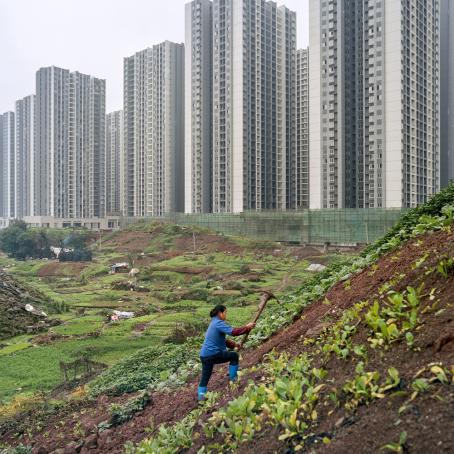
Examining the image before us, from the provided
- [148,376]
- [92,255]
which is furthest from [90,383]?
[92,255]

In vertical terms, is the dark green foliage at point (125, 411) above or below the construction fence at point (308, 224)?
below

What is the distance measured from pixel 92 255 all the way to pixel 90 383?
49.9 meters

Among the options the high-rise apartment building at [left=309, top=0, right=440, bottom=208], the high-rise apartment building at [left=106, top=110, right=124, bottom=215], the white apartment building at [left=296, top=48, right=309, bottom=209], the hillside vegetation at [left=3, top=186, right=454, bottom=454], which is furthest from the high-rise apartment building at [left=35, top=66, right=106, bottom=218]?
the hillside vegetation at [left=3, top=186, right=454, bottom=454]

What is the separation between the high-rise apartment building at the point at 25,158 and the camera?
93625 mm

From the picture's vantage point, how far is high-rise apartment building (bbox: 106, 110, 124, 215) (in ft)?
330

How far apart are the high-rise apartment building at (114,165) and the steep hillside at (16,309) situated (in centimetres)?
6660

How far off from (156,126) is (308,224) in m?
37.5

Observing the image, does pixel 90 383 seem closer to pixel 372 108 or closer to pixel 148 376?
pixel 148 376

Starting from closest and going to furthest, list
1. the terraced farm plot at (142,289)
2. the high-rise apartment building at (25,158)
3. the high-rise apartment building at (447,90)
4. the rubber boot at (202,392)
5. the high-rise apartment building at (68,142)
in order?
the rubber boot at (202,392) < the terraced farm plot at (142,289) < the high-rise apartment building at (447,90) < the high-rise apartment building at (68,142) < the high-rise apartment building at (25,158)

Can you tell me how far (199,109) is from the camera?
69312mm

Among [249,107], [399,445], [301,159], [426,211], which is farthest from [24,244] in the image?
[399,445]

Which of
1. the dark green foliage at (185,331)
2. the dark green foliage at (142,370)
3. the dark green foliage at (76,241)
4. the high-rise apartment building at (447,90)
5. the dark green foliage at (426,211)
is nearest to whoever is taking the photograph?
the dark green foliage at (426,211)

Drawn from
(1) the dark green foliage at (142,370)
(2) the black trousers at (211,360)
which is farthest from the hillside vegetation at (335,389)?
(1) the dark green foliage at (142,370)

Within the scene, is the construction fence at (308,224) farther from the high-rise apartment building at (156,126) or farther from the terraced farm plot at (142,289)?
the high-rise apartment building at (156,126)
